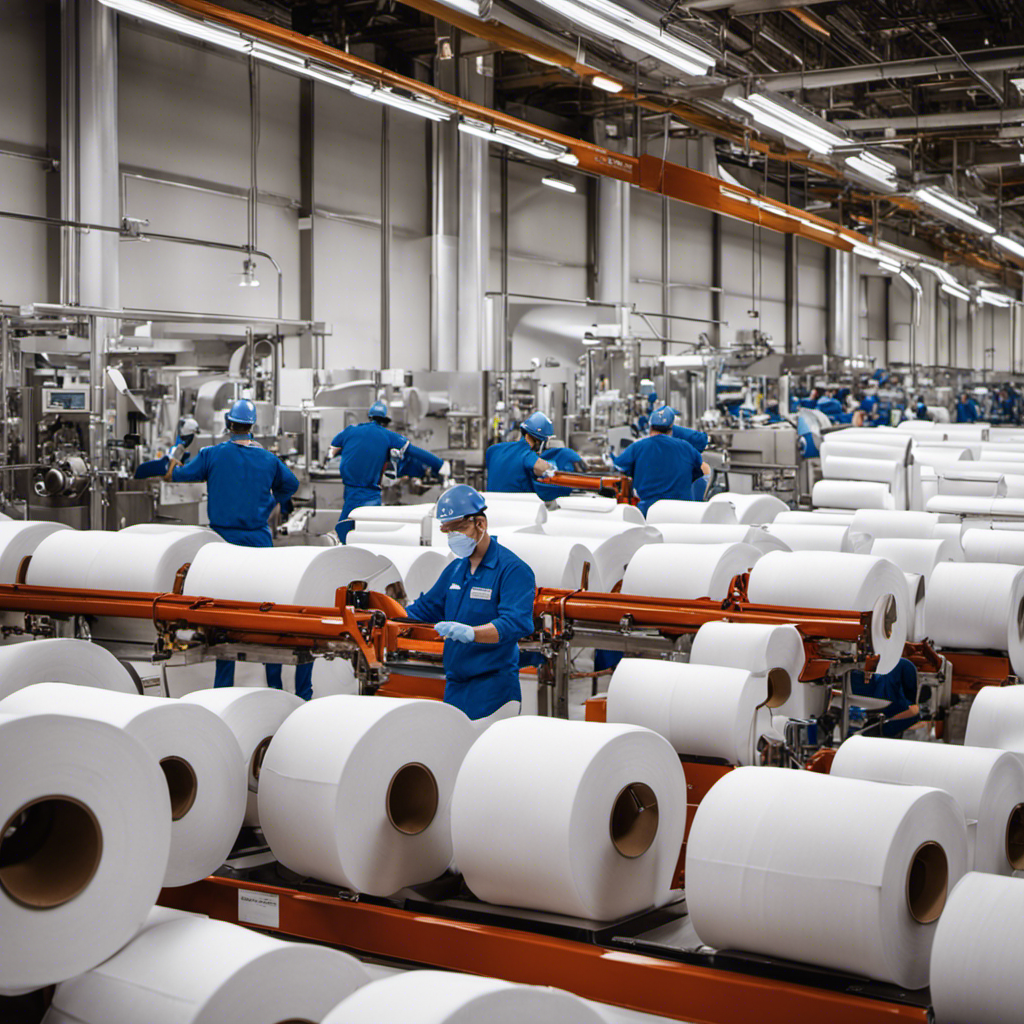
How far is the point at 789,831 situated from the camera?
10.8ft

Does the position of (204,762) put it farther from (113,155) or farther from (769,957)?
(113,155)

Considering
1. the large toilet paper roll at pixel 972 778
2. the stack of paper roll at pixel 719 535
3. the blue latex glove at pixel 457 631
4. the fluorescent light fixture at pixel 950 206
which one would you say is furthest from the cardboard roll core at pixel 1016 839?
the fluorescent light fixture at pixel 950 206

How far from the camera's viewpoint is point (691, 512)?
8656 mm

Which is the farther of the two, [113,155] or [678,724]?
[113,155]

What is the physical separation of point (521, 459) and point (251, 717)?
5.61m

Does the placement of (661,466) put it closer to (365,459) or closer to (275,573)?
(365,459)

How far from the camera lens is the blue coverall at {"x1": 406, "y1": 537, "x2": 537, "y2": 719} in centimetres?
495

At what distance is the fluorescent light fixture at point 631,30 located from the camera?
7516mm

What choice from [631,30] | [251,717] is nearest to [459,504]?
[251,717]

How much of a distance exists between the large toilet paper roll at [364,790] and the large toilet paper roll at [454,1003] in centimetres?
142

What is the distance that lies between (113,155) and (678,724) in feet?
30.0

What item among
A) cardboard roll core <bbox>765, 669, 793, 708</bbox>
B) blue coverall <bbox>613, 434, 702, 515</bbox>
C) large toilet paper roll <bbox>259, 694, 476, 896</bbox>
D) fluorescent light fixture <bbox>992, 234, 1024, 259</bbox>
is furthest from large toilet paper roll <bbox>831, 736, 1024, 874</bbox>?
fluorescent light fixture <bbox>992, 234, 1024, 259</bbox>

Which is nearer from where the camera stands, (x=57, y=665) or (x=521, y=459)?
(x=57, y=665)

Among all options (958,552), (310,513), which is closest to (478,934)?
(958,552)
